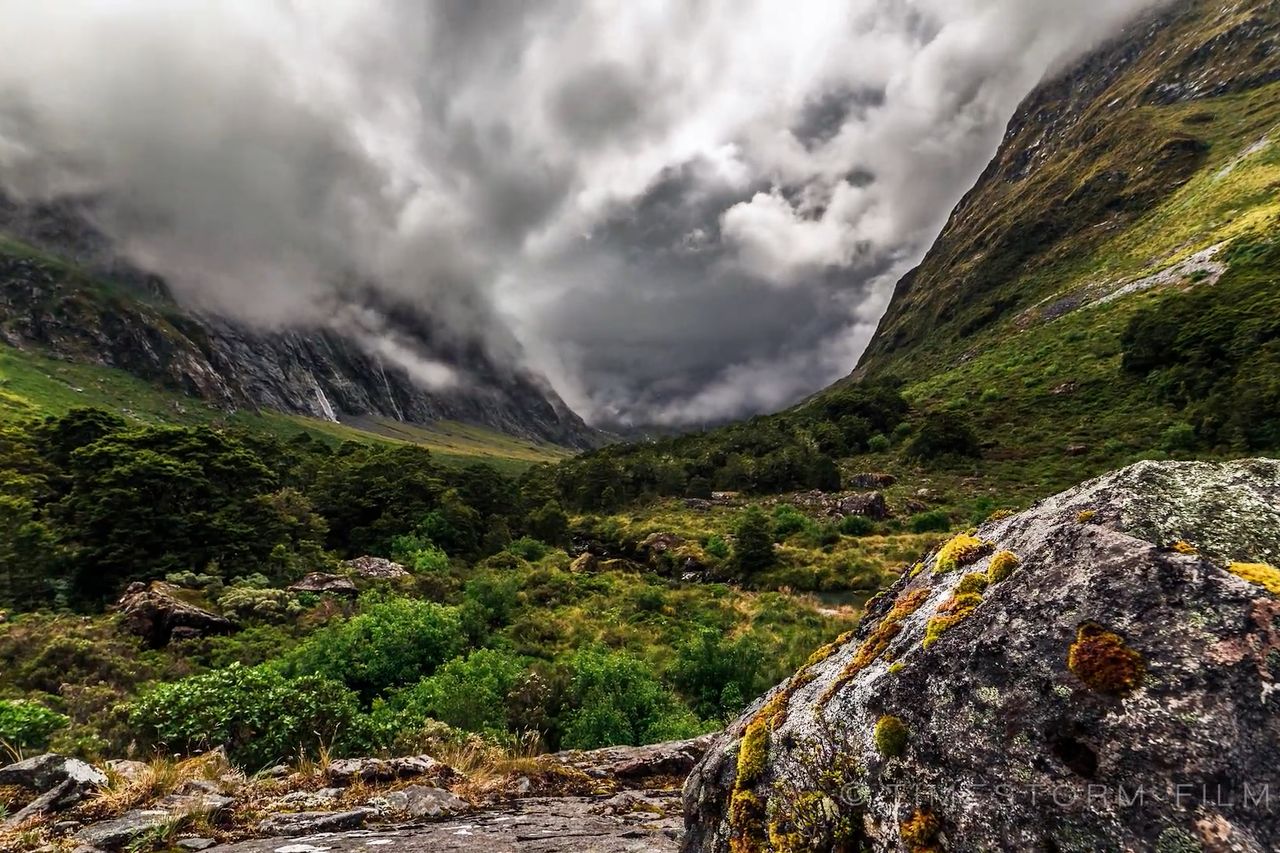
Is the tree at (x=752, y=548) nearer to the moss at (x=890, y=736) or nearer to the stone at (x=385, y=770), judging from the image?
the stone at (x=385, y=770)

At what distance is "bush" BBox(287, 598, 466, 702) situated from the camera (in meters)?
15.4

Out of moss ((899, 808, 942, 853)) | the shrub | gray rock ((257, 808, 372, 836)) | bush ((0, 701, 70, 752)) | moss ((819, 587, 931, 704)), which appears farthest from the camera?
the shrub

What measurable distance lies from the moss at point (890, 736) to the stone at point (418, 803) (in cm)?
456

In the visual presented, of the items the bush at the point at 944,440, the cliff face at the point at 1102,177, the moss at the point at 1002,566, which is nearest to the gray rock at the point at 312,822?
the moss at the point at 1002,566

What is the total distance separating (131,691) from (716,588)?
30.6 m

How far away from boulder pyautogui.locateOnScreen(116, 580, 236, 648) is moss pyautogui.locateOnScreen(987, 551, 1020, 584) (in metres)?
24.4

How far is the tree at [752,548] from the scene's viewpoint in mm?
43812

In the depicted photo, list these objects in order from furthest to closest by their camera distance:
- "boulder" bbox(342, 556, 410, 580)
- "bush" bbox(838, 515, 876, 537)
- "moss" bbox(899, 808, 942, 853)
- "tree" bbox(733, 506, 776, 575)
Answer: "bush" bbox(838, 515, 876, 537)
"tree" bbox(733, 506, 776, 575)
"boulder" bbox(342, 556, 410, 580)
"moss" bbox(899, 808, 942, 853)

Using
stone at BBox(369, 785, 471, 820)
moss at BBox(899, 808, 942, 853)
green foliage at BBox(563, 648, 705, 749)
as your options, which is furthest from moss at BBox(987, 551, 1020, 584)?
green foliage at BBox(563, 648, 705, 749)

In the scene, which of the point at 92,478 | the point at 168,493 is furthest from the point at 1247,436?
the point at 92,478

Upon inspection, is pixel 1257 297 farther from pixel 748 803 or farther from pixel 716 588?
pixel 748 803

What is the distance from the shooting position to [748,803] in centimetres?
373

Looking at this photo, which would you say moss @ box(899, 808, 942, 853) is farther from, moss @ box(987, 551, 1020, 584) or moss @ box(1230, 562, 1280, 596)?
moss @ box(1230, 562, 1280, 596)

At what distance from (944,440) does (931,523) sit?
17.6 metres
